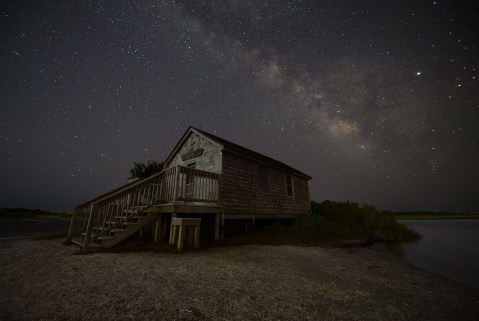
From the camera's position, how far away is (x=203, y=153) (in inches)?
508

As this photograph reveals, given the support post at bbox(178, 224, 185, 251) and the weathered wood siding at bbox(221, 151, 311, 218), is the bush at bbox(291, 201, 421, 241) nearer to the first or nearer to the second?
the weathered wood siding at bbox(221, 151, 311, 218)

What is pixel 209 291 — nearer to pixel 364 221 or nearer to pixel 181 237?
pixel 181 237

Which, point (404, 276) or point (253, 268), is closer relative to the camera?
point (253, 268)

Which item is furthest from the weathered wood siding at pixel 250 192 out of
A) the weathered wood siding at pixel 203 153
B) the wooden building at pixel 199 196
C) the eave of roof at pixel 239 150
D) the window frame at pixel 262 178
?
the weathered wood siding at pixel 203 153

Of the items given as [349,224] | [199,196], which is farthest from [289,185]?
[199,196]

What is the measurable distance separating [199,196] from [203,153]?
3.51 m

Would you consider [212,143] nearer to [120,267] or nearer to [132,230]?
[132,230]

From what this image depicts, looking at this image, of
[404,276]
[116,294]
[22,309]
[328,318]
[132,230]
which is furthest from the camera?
[132,230]

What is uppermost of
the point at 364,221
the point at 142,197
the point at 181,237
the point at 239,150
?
the point at 239,150

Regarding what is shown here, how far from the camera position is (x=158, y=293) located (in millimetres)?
3588

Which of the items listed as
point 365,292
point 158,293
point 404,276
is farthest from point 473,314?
point 158,293

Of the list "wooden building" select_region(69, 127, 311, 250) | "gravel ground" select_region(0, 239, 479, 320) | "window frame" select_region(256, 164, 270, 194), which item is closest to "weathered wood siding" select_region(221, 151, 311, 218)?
"wooden building" select_region(69, 127, 311, 250)

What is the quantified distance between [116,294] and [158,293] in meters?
0.66

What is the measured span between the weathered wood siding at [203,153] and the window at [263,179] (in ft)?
11.0
